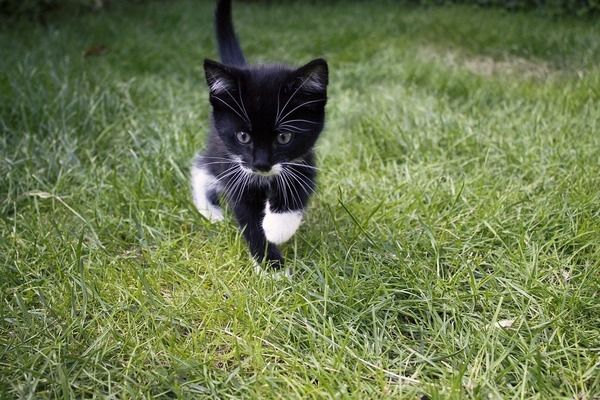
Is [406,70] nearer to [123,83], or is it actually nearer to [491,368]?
[123,83]

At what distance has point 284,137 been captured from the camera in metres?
1.99

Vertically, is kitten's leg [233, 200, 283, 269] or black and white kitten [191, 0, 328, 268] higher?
black and white kitten [191, 0, 328, 268]

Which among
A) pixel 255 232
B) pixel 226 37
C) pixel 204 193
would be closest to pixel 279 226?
pixel 255 232

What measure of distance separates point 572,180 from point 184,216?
68.0 inches

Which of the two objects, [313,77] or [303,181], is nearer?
[313,77]

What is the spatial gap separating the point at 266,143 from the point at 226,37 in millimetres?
945

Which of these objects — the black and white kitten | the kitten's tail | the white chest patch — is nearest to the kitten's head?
the black and white kitten

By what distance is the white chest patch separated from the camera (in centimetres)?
205

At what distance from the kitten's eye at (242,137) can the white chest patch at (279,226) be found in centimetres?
29

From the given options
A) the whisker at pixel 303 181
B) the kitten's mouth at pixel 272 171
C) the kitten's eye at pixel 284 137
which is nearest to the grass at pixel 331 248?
the whisker at pixel 303 181

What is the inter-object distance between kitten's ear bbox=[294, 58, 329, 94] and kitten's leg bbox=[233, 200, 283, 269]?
0.50 metres

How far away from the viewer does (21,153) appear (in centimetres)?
281

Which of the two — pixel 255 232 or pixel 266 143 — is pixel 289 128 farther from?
pixel 255 232

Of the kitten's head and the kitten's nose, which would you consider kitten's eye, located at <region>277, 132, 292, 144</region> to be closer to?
the kitten's head
